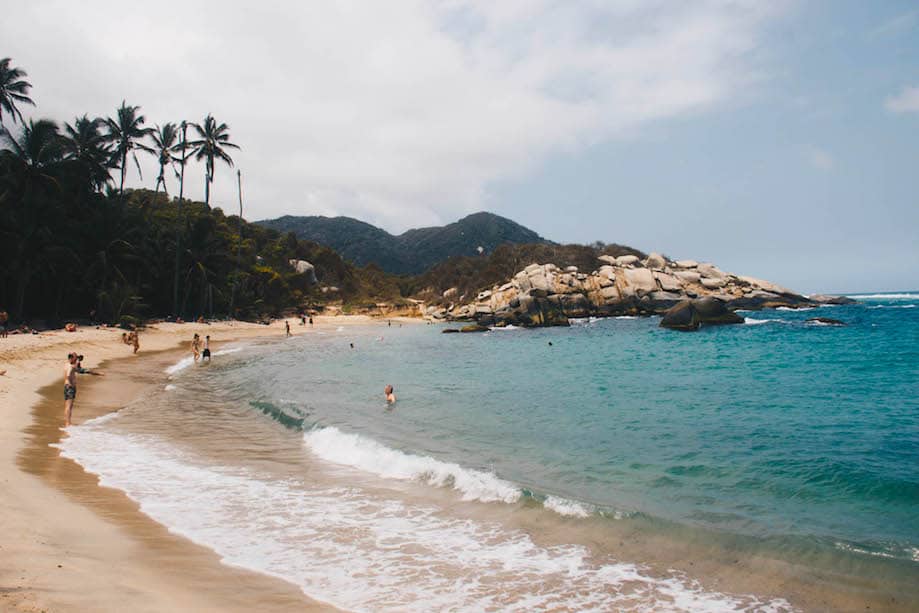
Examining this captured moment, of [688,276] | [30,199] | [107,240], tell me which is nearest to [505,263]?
[688,276]

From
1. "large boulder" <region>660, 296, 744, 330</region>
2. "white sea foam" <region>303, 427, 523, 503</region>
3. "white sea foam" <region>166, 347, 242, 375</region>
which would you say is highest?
"large boulder" <region>660, 296, 744, 330</region>

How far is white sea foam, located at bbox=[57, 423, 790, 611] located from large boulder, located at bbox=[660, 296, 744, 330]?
47.9 meters

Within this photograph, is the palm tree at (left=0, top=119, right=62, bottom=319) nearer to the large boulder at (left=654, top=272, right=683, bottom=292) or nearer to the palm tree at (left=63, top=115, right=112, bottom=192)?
the palm tree at (left=63, top=115, right=112, bottom=192)

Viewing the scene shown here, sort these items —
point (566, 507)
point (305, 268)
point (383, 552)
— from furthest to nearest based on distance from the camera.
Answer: point (305, 268) < point (566, 507) < point (383, 552)

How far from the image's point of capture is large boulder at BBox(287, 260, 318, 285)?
88.3m

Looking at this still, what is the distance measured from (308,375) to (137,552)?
19406 millimetres

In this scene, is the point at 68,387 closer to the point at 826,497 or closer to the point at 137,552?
the point at 137,552

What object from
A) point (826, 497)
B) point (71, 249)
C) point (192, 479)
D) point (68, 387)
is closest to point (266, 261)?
point (71, 249)

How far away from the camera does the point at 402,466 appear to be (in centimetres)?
1050

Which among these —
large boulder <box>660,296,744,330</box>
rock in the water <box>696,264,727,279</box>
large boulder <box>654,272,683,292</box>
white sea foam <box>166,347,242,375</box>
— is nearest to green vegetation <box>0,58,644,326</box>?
white sea foam <box>166,347,242,375</box>

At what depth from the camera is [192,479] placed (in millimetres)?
9320

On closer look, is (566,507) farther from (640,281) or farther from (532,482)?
(640,281)

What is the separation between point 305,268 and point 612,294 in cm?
5320

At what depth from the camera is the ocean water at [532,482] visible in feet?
19.6
